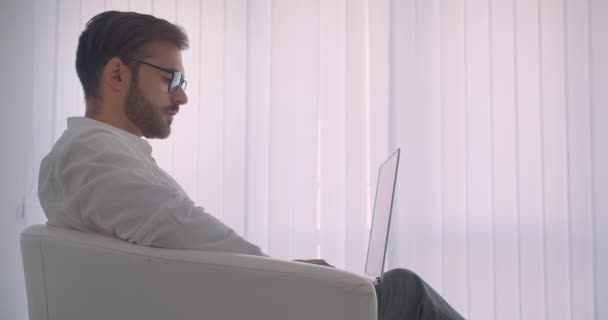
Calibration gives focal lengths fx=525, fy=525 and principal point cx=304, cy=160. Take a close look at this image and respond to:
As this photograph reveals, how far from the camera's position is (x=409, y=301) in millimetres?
1419

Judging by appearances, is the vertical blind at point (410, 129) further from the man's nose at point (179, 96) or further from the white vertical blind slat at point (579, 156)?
the man's nose at point (179, 96)

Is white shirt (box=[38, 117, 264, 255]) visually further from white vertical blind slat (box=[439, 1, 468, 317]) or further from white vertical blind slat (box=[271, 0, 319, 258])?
white vertical blind slat (box=[439, 1, 468, 317])

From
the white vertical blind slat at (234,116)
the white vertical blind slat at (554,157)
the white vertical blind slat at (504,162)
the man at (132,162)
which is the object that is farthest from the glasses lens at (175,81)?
the white vertical blind slat at (554,157)

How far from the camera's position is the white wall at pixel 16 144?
103 inches

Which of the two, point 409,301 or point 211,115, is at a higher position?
point 211,115

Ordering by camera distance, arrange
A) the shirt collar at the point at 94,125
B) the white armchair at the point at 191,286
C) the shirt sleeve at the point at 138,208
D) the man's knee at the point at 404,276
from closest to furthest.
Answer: the white armchair at the point at 191,286 < the shirt sleeve at the point at 138,208 < the shirt collar at the point at 94,125 < the man's knee at the point at 404,276

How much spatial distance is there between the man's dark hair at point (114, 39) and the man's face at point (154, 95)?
1.0 inches

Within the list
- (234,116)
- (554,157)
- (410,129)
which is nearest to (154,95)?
(234,116)

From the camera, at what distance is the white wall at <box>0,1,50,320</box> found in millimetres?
2604

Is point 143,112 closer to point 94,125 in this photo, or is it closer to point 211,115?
point 94,125

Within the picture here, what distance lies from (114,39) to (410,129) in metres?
1.77

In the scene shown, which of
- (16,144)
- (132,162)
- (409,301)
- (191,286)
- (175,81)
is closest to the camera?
(191,286)

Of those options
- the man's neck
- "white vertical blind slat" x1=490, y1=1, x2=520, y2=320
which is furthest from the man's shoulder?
"white vertical blind slat" x1=490, y1=1, x2=520, y2=320

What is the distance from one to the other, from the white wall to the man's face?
1696 mm
